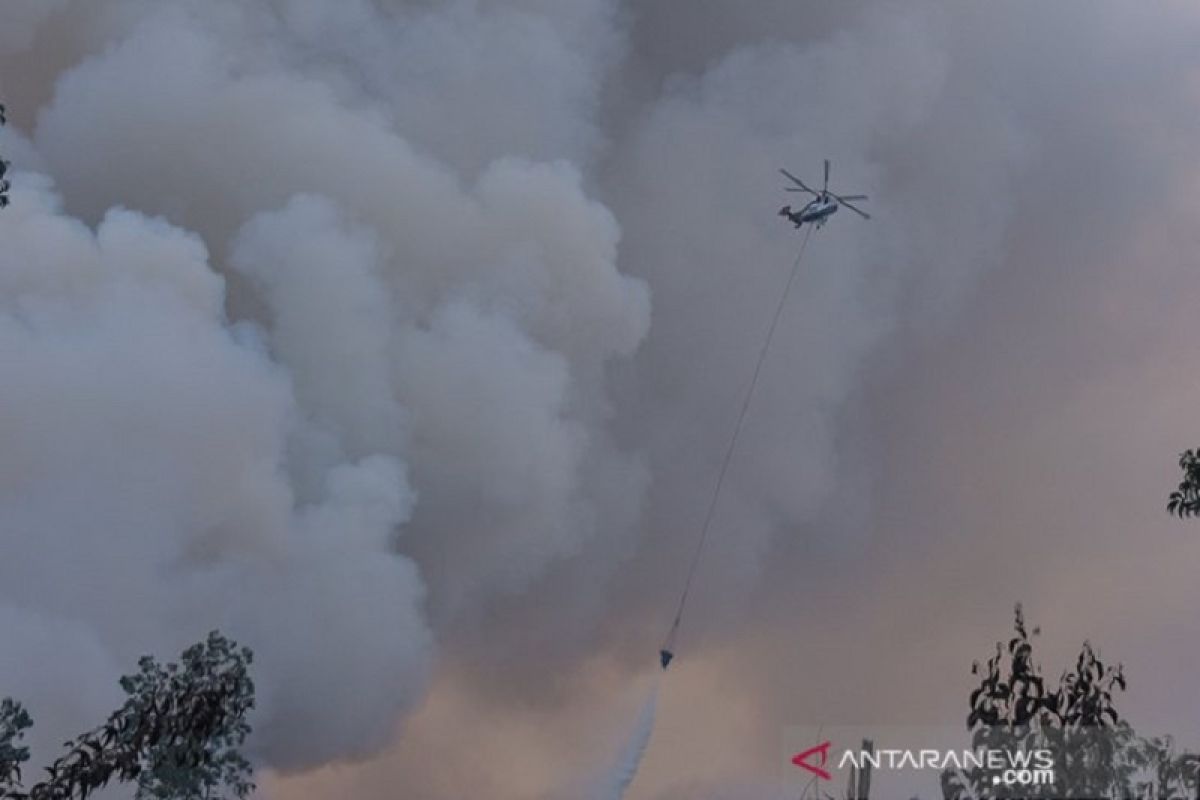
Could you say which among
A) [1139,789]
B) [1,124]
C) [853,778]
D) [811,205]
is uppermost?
[811,205]

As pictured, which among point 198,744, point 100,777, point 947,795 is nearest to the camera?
point 947,795

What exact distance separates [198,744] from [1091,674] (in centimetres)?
5149

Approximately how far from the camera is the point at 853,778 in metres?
48.7

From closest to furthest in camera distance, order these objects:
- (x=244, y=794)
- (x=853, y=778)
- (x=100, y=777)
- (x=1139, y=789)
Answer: (x=853, y=778)
(x=1139, y=789)
(x=100, y=777)
(x=244, y=794)

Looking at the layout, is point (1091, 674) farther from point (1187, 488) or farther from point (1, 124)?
point (1, 124)

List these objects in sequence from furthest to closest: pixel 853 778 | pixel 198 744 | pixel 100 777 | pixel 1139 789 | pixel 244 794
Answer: pixel 244 794
pixel 198 744
pixel 100 777
pixel 1139 789
pixel 853 778

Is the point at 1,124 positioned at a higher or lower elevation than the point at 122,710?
higher

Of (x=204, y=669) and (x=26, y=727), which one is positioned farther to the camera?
(x=204, y=669)

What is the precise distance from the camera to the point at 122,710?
255 ft

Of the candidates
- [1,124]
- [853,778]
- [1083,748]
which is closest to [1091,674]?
[1083,748]

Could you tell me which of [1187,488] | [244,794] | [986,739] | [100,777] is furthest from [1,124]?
[244,794]

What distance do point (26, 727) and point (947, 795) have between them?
50986mm

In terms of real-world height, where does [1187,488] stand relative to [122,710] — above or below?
above

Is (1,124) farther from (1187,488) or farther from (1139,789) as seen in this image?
(1139,789)
